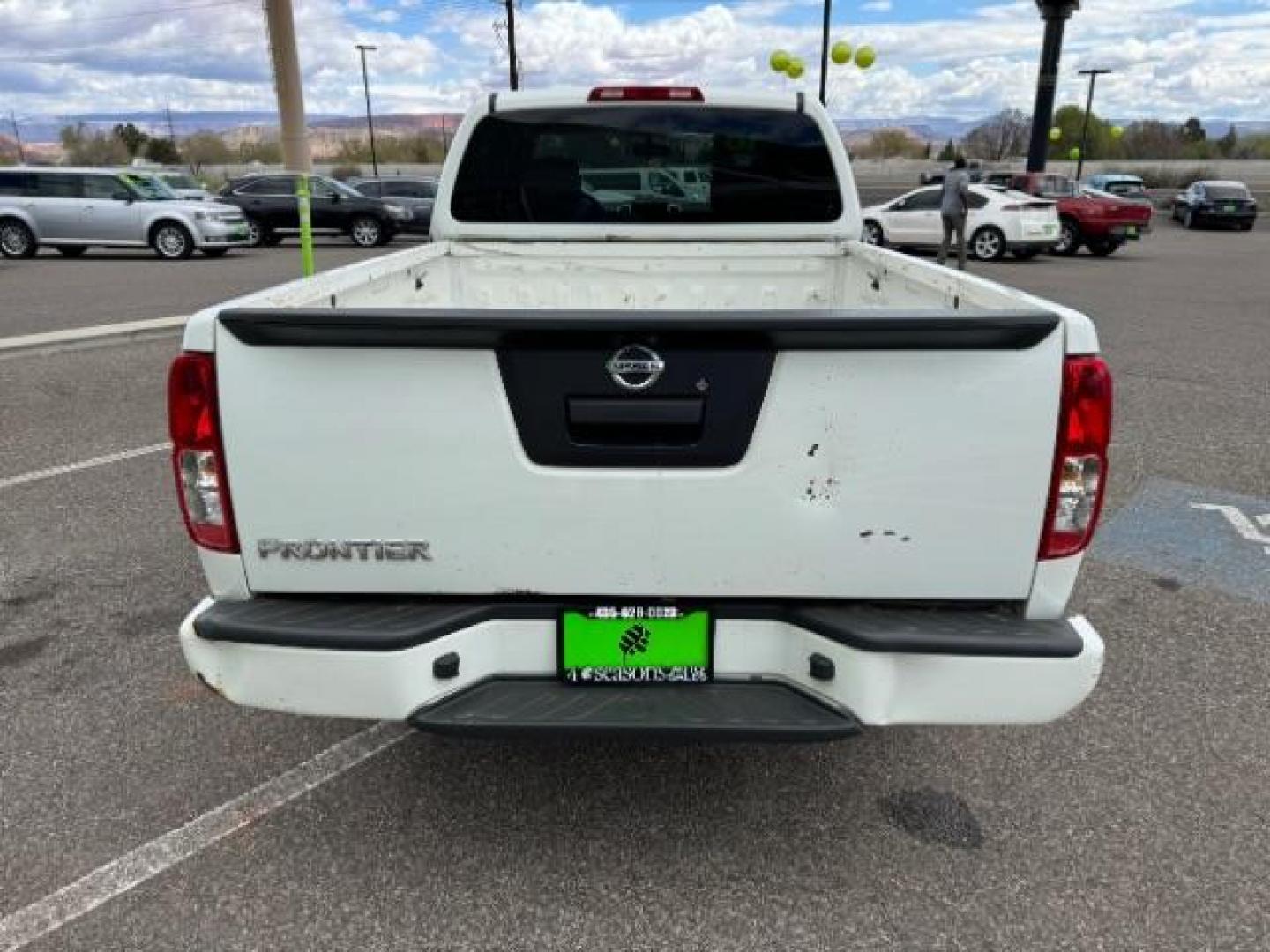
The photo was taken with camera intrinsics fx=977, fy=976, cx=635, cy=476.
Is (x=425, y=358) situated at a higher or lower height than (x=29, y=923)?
higher

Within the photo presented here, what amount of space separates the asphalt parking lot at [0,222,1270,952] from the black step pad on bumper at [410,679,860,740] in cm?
51

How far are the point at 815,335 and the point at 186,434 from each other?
1494 millimetres

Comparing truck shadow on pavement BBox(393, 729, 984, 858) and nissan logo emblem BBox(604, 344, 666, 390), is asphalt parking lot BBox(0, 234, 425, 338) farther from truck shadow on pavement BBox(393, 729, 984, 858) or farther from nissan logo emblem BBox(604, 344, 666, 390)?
nissan logo emblem BBox(604, 344, 666, 390)

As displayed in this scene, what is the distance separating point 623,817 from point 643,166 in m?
2.74

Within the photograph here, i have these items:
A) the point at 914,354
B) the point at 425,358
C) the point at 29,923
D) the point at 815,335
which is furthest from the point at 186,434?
the point at 914,354

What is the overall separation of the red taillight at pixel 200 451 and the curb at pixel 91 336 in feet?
28.2

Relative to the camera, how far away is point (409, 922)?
95.3 inches

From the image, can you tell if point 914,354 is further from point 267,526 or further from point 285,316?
point 267,526

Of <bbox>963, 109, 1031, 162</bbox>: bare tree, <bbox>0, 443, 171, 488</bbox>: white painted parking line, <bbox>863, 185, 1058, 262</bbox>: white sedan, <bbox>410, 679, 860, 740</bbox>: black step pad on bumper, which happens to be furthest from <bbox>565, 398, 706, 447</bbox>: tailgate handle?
<bbox>963, 109, 1031, 162</bbox>: bare tree

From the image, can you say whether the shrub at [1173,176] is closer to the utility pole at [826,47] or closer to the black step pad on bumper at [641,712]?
the utility pole at [826,47]

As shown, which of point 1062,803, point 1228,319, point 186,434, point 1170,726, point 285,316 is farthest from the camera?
point 1228,319

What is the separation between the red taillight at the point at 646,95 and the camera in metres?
4.14

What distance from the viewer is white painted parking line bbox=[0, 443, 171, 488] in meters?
5.82

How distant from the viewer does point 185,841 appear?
271cm
